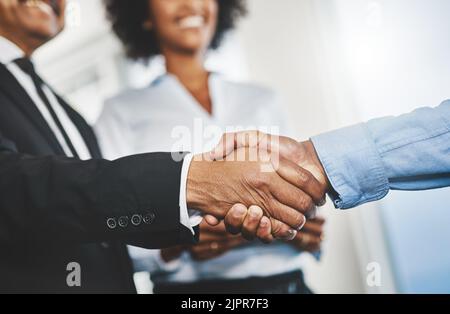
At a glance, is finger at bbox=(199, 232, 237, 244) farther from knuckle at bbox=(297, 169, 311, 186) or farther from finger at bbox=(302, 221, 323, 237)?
knuckle at bbox=(297, 169, 311, 186)

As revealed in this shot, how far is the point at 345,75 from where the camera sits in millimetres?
1133

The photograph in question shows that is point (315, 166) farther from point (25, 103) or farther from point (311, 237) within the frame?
point (25, 103)

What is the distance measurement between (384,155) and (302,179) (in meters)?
0.16

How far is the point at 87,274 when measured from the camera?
2.93ft

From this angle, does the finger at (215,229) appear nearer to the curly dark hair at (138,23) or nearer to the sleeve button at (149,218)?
the sleeve button at (149,218)

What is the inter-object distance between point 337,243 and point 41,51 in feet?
3.02

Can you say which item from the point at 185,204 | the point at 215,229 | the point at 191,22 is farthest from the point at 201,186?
the point at 191,22

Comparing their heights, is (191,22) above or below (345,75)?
above

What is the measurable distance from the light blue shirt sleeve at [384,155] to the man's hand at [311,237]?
270 mm

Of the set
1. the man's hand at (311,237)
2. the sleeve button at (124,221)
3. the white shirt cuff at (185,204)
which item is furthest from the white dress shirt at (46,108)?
the man's hand at (311,237)

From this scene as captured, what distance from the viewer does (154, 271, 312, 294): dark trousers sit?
3.33ft

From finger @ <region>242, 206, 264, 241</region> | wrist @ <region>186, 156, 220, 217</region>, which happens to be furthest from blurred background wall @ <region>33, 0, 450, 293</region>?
wrist @ <region>186, 156, 220, 217</region>

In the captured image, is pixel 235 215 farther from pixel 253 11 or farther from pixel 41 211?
pixel 253 11

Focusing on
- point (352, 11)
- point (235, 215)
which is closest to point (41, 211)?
point (235, 215)
